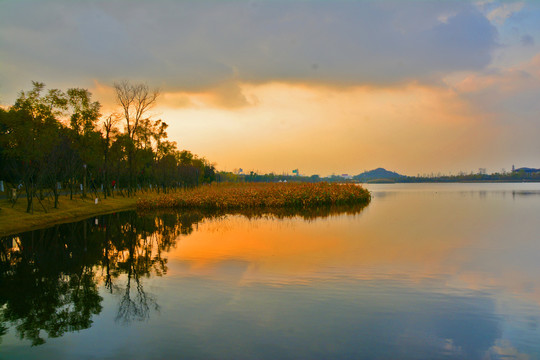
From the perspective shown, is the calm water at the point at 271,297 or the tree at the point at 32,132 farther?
the tree at the point at 32,132

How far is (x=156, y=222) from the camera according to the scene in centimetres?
2734

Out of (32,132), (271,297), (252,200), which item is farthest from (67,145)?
(271,297)

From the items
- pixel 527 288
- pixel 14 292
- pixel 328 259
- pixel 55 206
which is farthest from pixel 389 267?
pixel 55 206

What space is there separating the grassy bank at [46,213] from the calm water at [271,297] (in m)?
4.05

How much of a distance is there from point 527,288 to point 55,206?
3323 cm

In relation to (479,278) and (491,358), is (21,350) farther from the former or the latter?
(479,278)

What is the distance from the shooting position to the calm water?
287 inches

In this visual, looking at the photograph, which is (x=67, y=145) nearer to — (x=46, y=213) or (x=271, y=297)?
(x=46, y=213)

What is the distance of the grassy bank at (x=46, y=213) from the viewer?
2350cm

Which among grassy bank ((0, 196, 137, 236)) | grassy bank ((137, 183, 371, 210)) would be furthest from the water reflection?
grassy bank ((137, 183, 371, 210))

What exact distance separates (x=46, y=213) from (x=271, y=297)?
25290mm

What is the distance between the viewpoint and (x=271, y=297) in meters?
10.1

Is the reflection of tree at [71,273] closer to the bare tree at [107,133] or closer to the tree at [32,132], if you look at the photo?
the tree at [32,132]

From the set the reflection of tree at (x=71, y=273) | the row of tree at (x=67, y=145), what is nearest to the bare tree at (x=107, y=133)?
the row of tree at (x=67, y=145)
